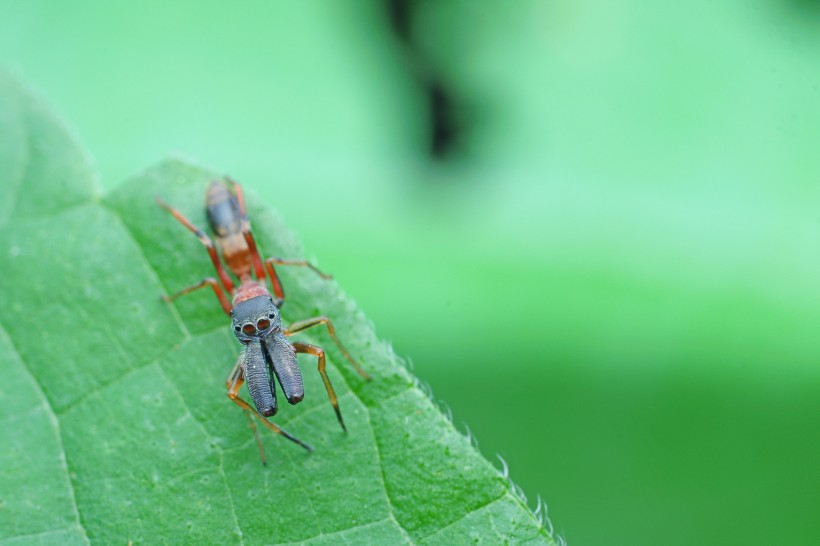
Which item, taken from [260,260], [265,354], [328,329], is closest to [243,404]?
[265,354]

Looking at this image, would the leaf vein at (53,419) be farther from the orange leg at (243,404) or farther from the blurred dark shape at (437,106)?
the blurred dark shape at (437,106)

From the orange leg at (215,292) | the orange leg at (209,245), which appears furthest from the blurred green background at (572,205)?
the orange leg at (215,292)

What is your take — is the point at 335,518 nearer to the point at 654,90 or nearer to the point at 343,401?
the point at 343,401

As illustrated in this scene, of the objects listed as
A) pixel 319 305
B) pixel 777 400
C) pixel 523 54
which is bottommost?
pixel 777 400

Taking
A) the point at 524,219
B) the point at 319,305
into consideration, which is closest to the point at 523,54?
the point at 524,219

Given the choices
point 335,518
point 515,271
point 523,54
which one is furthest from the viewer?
point 523,54

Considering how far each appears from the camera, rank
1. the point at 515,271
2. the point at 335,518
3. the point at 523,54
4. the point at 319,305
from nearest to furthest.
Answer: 1. the point at 335,518
2. the point at 319,305
3. the point at 515,271
4. the point at 523,54

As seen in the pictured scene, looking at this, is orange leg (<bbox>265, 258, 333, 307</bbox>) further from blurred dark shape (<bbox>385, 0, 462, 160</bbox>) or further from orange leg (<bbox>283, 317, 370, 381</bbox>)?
blurred dark shape (<bbox>385, 0, 462, 160</bbox>)
